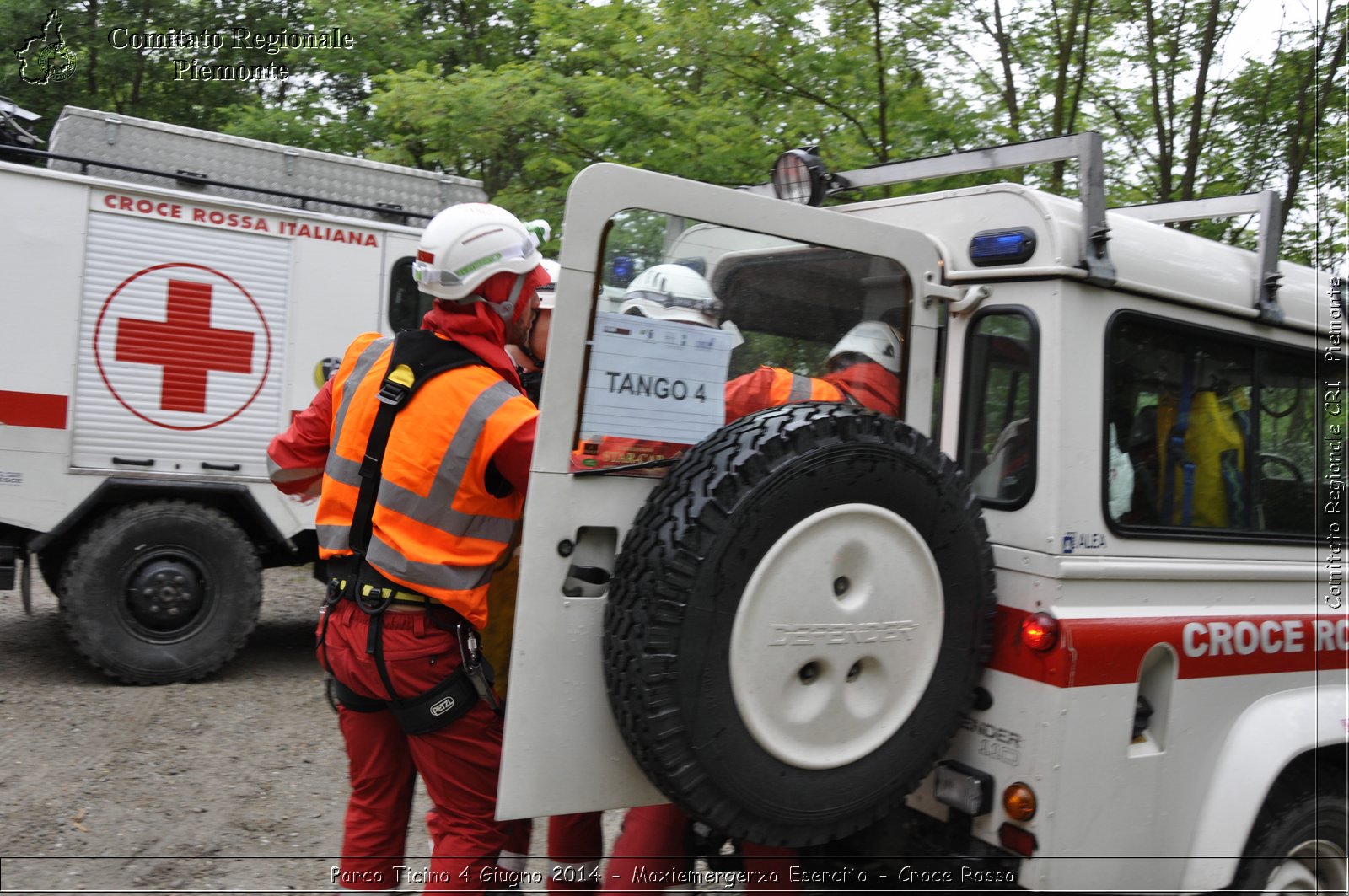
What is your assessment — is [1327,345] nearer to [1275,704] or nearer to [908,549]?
[1275,704]

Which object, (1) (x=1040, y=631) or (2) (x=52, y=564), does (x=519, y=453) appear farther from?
(2) (x=52, y=564)

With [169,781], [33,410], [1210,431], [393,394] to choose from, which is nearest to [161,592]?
[33,410]

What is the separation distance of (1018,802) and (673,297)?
1.55m

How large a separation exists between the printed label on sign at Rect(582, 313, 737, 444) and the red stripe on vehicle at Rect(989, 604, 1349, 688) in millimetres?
1014

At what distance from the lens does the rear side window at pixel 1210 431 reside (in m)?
3.00

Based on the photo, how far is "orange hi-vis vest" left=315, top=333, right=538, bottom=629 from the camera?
8.43ft

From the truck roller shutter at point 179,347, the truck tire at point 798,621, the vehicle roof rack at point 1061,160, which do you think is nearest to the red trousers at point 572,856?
the truck tire at point 798,621

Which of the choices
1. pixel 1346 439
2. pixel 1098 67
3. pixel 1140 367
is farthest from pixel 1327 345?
pixel 1098 67

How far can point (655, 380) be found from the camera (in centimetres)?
247

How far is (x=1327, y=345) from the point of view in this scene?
3.53 m

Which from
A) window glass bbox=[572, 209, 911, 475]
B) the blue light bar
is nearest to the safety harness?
window glass bbox=[572, 209, 911, 475]

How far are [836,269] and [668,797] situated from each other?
4.55 feet

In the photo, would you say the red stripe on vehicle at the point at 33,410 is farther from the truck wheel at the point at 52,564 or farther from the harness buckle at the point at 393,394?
the harness buckle at the point at 393,394

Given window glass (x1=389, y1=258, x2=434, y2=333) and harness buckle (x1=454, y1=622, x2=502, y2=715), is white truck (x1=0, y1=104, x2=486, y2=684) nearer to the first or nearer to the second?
window glass (x1=389, y1=258, x2=434, y2=333)
